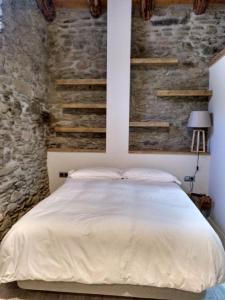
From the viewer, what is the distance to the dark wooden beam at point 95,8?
11.6ft

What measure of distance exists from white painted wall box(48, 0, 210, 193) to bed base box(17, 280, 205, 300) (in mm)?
2014

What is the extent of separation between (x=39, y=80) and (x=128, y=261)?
2.87 metres

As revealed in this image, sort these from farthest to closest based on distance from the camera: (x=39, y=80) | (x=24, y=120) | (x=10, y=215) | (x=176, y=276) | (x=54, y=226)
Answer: (x=39, y=80)
(x=24, y=120)
(x=10, y=215)
(x=54, y=226)
(x=176, y=276)

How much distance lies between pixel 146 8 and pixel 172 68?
38.6 inches

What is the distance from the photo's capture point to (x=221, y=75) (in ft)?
10.3

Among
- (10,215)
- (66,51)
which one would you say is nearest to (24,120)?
(10,215)

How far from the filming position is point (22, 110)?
3.01 meters

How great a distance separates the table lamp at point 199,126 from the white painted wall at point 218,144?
115mm

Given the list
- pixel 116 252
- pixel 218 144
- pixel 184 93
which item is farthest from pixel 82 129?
pixel 116 252

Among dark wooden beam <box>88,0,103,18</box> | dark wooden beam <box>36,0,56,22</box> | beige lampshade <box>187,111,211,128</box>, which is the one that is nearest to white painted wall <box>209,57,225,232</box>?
beige lampshade <box>187,111,211,128</box>

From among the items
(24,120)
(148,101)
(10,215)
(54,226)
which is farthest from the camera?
(148,101)

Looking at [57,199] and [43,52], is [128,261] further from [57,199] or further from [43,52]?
[43,52]

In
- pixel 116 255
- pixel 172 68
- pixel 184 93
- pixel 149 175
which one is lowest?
pixel 116 255

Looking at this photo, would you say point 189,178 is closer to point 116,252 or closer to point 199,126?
point 199,126
